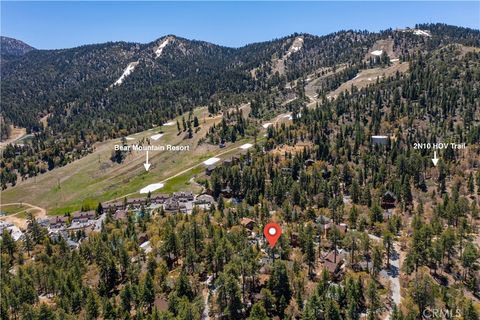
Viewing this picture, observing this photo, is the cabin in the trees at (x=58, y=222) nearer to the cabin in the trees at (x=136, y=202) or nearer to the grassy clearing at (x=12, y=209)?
the cabin in the trees at (x=136, y=202)

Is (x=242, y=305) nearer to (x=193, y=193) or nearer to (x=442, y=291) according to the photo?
(x=442, y=291)

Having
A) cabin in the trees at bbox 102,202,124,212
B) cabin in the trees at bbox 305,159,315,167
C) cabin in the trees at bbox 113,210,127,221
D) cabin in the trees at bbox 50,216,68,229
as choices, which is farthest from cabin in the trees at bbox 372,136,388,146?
cabin in the trees at bbox 50,216,68,229

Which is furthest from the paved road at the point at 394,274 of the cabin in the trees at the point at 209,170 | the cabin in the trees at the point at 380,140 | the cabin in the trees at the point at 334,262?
the cabin in the trees at the point at 209,170

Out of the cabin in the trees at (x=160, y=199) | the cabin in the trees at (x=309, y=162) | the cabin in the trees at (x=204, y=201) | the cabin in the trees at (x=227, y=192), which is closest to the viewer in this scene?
the cabin in the trees at (x=204, y=201)

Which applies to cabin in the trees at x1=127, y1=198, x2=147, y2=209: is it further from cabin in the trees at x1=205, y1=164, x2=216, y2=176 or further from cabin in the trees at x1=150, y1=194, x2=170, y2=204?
cabin in the trees at x1=205, y1=164, x2=216, y2=176

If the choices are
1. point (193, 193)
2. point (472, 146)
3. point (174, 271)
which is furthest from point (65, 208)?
point (472, 146)

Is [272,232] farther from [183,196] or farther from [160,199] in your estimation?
[160,199]

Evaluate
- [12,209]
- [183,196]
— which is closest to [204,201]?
[183,196]
